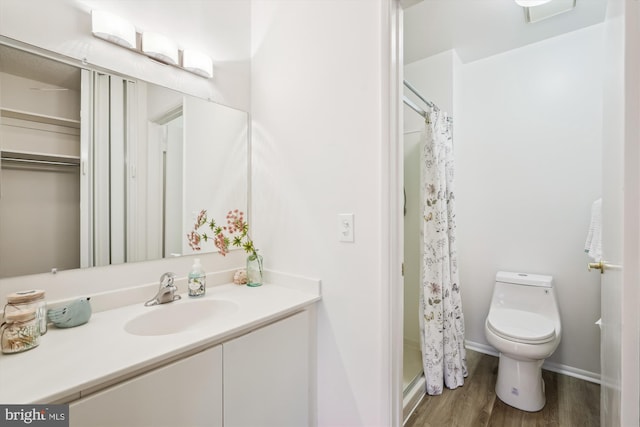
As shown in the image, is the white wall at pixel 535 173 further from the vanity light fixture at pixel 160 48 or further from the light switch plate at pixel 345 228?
the vanity light fixture at pixel 160 48

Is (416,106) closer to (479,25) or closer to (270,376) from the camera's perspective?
(479,25)

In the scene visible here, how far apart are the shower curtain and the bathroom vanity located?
93 cm

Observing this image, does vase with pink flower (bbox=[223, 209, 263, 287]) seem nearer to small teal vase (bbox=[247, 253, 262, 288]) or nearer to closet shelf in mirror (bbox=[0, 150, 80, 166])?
small teal vase (bbox=[247, 253, 262, 288])

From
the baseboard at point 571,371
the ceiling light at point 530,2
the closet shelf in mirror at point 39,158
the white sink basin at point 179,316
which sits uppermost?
the ceiling light at point 530,2

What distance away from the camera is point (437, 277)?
196 cm

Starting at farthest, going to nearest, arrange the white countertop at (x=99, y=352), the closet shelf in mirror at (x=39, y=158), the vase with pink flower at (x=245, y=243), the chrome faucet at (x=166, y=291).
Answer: the vase with pink flower at (x=245, y=243), the chrome faucet at (x=166, y=291), the closet shelf in mirror at (x=39, y=158), the white countertop at (x=99, y=352)

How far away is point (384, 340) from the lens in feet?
3.97

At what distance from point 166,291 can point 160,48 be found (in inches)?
42.7

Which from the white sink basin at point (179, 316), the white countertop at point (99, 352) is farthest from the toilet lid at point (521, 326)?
the white sink basin at point (179, 316)

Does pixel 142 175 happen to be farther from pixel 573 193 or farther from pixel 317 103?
pixel 573 193

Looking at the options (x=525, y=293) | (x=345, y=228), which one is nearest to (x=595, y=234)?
(x=525, y=293)

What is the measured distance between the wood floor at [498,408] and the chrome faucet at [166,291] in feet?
4.80

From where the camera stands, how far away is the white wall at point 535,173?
208 centimetres

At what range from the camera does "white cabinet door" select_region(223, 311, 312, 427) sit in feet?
3.44
